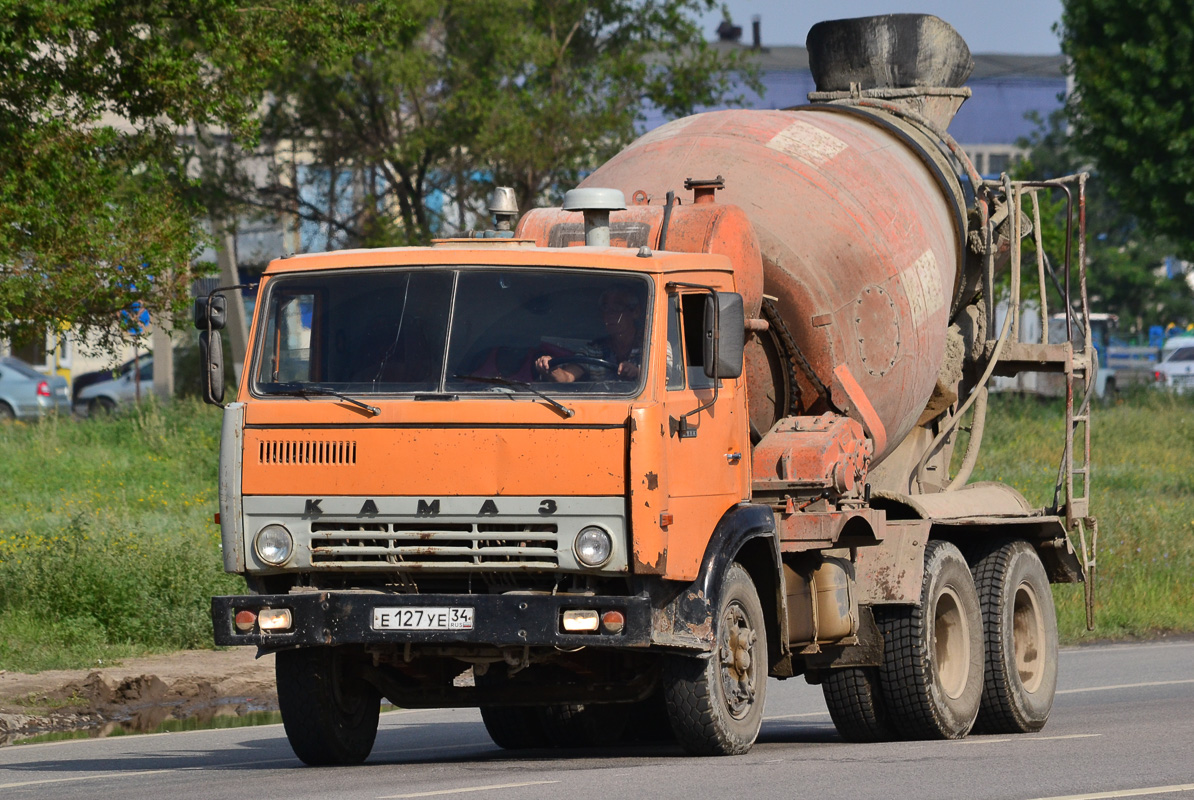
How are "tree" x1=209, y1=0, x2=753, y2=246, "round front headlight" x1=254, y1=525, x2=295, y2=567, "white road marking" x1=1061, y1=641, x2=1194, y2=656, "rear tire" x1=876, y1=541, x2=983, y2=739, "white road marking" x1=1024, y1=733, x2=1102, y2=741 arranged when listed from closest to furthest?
1. "round front headlight" x1=254, y1=525, x2=295, y2=567
2. "white road marking" x1=1024, y1=733, x2=1102, y2=741
3. "rear tire" x1=876, y1=541, x2=983, y2=739
4. "white road marking" x1=1061, y1=641, x2=1194, y2=656
5. "tree" x1=209, y1=0, x2=753, y2=246

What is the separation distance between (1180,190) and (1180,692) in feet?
87.7

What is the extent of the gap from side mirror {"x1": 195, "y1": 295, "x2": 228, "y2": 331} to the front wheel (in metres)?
2.66

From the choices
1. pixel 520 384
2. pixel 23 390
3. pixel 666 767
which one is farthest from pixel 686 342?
pixel 23 390

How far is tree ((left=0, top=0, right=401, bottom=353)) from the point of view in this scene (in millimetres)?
14828

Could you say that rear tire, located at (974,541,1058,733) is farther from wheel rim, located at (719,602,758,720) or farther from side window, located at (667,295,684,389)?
side window, located at (667,295,684,389)

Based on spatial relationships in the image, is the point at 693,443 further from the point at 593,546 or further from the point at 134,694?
the point at 134,694

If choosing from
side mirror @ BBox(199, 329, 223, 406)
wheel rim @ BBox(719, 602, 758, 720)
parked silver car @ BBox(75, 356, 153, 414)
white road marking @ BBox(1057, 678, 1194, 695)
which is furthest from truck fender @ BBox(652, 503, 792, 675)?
parked silver car @ BBox(75, 356, 153, 414)

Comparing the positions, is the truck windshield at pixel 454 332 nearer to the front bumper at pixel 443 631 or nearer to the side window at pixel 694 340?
the side window at pixel 694 340

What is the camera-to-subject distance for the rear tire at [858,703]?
11.2 m

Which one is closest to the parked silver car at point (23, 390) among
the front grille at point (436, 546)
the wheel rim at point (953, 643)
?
the wheel rim at point (953, 643)

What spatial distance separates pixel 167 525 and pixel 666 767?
1297 cm

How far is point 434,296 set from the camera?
8945mm

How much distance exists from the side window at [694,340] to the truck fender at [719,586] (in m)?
0.69

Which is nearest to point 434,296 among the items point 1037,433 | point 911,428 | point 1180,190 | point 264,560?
point 264,560
